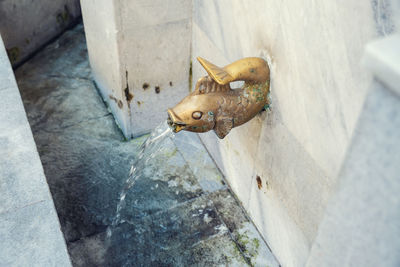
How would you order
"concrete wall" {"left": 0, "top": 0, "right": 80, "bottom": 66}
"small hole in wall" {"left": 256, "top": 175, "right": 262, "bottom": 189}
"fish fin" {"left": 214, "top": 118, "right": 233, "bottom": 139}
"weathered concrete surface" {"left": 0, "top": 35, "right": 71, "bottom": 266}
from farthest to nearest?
"concrete wall" {"left": 0, "top": 0, "right": 80, "bottom": 66} → "small hole in wall" {"left": 256, "top": 175, "right": 262, "bottom": 189} → "fish fin" {"left": 214, "top": 118, "right": 233, "bottom": 139} → "weathered concrete surface" {"left": 0, "top": 35, "right": 71, "bottom": 266}

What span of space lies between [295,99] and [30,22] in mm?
3722

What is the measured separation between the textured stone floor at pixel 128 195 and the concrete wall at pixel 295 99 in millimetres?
285

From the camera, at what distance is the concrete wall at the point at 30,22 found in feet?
14.9

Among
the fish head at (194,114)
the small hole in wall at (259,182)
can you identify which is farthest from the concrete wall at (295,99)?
the fish head at (194,114)

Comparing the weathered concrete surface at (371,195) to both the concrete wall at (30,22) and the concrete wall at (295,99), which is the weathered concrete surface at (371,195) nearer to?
the concrete wall at (295,99)

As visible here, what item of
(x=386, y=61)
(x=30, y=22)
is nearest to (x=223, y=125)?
(x=386, y=61)

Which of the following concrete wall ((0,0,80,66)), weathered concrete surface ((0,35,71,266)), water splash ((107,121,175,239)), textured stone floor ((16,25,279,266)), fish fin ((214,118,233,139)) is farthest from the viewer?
concrete wall ((0,0,80,66))

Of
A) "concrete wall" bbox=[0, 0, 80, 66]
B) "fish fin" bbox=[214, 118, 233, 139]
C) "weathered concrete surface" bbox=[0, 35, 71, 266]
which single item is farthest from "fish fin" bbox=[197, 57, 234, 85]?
"concrete wall" bbox=[0, 0, 80, 66]

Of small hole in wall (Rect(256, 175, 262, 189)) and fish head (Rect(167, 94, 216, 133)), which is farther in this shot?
small hole in wall (Rect(256, 175, 262, 189))

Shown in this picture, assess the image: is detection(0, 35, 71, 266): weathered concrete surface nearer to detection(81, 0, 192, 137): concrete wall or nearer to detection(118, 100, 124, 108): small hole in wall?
detection(81, 0, 192, 137): concrete wall

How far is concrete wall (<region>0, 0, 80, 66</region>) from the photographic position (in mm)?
4543

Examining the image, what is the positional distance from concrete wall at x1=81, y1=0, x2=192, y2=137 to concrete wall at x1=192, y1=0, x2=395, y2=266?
265 millimetres

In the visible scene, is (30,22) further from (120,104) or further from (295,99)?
(295,99)

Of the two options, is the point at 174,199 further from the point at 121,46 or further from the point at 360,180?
the point at 360,180
